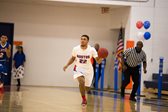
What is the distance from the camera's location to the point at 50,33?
72.6ft

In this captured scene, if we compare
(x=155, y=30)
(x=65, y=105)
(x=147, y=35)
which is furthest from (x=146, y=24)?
(x=65, y=105)

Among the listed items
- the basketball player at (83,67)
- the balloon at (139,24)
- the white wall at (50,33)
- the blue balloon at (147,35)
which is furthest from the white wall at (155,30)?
the basketball player at (83,67)

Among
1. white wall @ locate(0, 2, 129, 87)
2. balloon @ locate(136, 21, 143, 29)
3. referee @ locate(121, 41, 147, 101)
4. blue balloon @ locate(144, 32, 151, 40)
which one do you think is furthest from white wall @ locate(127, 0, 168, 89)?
referee @ locate(121, 41, 147, 101)

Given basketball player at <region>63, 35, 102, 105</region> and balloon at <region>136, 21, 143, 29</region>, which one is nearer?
basketball player at <region>63, 35, 102, 105</region>

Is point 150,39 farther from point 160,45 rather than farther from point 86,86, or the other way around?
point 86,86

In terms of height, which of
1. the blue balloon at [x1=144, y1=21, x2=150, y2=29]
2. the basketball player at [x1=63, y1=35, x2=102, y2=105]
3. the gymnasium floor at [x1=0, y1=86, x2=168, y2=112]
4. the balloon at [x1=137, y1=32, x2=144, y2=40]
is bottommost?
the gymnasium floor at [x1=0, y1=86, x2=168, y2=112]

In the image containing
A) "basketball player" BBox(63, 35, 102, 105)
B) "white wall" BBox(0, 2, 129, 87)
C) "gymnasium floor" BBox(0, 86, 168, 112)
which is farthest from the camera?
"white wall" BBox(0, 2, 129, 87)

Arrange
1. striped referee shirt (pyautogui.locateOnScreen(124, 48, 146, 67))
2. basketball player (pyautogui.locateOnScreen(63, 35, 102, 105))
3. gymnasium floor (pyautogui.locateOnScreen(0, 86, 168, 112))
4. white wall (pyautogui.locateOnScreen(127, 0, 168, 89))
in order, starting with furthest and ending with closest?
white wall (pyautogui.locateOnScreen(127, 0, 168, 89))
striped referee shirt (pyautogui.locateOnScreen(124, 48, 146, 67))
basketball player (pyautogui.locateOnScreen(63, 35, 102, 105))
gymnasium floor (pyautogui.locateOnScreen(0, 86, 168, 112))

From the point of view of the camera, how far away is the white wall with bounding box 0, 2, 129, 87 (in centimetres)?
2186

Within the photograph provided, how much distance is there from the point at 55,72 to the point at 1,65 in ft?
22.6

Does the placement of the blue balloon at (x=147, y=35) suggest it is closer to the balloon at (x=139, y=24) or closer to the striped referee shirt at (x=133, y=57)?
the balloon at (x=139, y=24)

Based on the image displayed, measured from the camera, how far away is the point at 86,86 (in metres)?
12.5

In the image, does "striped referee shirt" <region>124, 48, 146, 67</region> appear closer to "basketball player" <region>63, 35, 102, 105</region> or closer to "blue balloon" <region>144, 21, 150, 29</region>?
"basketball player" <region>63, 35, 102, 105</region>

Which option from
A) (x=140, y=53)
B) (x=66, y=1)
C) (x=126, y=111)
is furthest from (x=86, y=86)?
(x=66, y=1)
